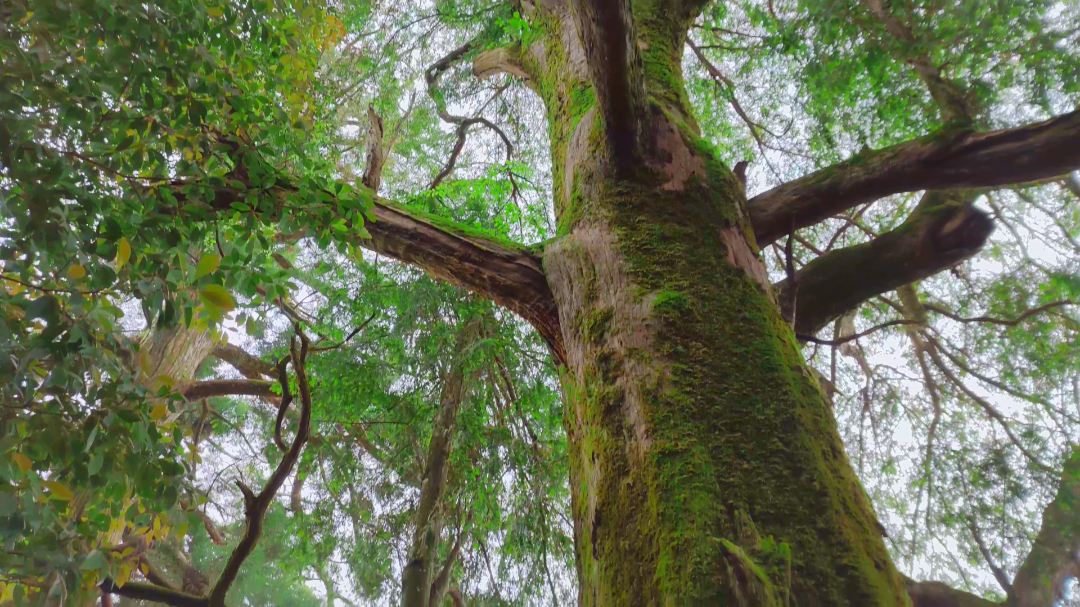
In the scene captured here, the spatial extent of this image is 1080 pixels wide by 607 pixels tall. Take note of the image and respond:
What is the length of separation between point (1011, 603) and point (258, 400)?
734 cm

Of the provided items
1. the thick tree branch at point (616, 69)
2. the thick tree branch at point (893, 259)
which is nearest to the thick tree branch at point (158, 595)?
the thick tree branch at point (616, 69)

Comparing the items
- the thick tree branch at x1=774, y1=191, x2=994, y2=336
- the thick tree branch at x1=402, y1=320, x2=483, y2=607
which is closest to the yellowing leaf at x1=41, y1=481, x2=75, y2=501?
the thick tree branch at x1=774, y1=191, x2=994, y2=336

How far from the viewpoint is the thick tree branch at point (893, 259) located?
85.0 inches

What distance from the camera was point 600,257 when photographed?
1.91 meters

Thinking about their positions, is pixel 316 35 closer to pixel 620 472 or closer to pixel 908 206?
pixel 620 472

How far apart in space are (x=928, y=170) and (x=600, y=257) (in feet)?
3.90

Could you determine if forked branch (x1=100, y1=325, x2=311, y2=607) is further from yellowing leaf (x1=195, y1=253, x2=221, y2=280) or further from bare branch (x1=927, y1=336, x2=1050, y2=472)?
bare branch (x1=927, y1=336, x2=1050, y2=472)

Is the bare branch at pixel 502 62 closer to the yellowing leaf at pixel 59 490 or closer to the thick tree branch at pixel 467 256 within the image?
the thick tree branch at pixel 467 256

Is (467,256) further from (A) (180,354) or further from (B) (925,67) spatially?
(A) (180,354)

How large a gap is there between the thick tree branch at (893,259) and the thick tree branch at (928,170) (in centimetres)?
16

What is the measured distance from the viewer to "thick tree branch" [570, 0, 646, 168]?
156cm

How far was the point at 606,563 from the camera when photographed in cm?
134

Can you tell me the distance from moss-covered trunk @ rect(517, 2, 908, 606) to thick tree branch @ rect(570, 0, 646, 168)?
0.10 m

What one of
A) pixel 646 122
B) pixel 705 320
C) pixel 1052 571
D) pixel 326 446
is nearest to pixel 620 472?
pixel 705 320
